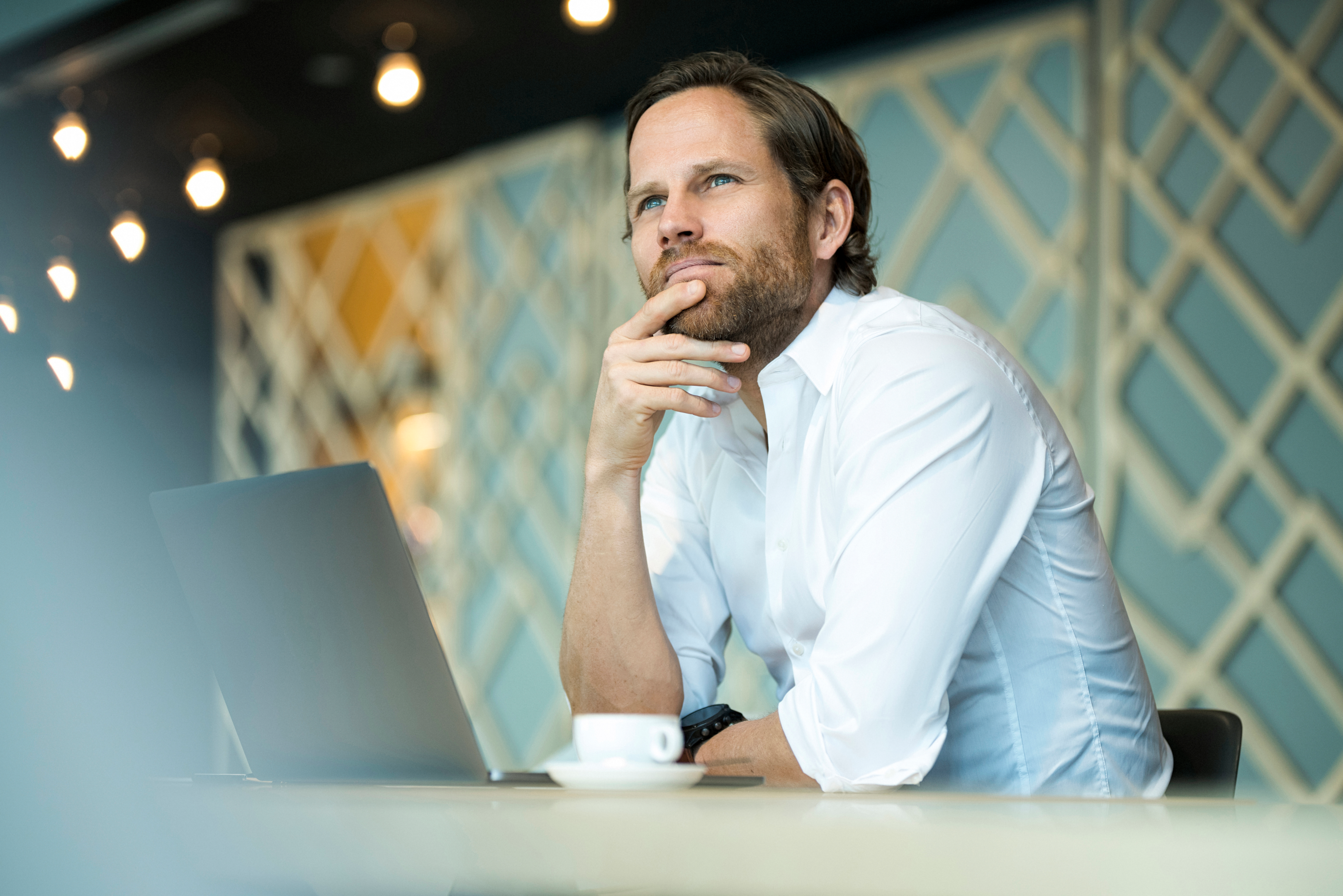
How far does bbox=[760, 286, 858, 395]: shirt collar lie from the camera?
3.14 ft

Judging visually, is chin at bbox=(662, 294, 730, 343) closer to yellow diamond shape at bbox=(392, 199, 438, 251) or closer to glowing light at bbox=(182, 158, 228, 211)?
yellow diamond shape at bbox=(392, 199, 438, 251)

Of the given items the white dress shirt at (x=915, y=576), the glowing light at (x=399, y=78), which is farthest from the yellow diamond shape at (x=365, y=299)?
the white dress shirt at (x=915, y=576)

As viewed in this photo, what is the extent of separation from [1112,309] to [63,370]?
190cm

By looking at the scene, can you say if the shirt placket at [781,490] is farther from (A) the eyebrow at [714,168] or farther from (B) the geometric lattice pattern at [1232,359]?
(B) the geometric lattice pattern at [1232,359]

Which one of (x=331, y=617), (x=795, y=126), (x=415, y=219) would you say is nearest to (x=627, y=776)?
(x=331, y=617)

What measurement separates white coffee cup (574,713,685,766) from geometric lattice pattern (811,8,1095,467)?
153cm

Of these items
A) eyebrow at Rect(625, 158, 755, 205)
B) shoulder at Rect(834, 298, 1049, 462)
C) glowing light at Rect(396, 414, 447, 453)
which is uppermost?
glowing light at Rect(396, 414, 447, 453)

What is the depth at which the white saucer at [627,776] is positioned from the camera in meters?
0.55

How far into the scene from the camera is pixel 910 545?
73cm

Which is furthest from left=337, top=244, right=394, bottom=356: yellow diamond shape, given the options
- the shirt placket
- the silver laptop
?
the silver laptop

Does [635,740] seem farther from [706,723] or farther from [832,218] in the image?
[832,218]

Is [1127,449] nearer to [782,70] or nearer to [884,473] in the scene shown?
[782,70]

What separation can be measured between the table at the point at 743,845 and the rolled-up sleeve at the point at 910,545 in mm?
273

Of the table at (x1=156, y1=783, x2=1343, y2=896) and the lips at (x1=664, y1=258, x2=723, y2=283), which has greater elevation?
the lips at (x1=664, y1=258, x2=723, y2=283)
